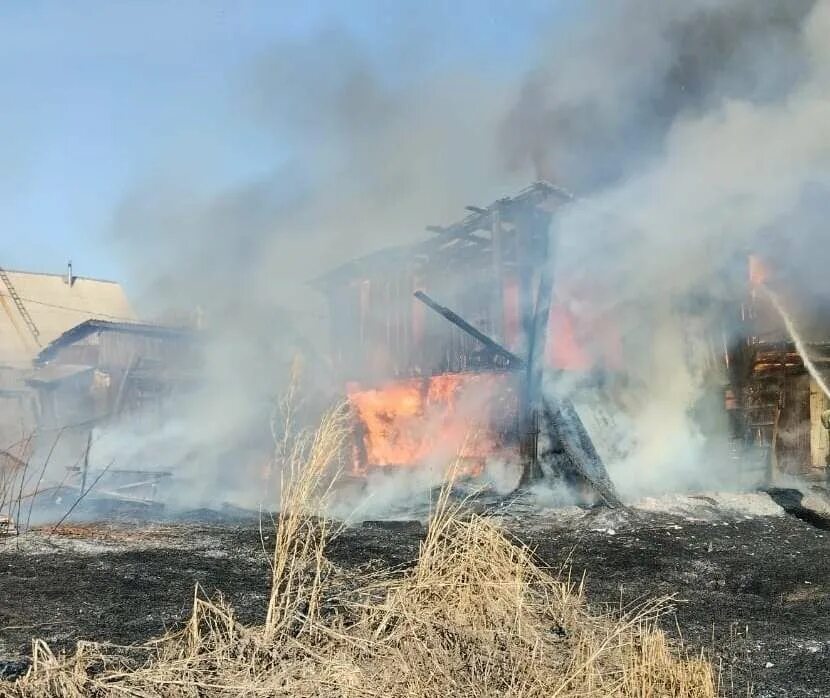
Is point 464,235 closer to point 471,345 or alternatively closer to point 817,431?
point 471,345

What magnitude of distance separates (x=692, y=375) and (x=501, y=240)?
14.9 ft

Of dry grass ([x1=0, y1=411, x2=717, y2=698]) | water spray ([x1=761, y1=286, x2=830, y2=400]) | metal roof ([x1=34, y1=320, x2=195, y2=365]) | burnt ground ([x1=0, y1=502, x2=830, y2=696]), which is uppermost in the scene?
metal roof ([x1=34, y1=320, x2=195, y2=365])

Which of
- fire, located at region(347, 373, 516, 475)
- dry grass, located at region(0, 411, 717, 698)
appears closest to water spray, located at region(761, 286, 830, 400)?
fire, located at region(347, 373, 516, 475)

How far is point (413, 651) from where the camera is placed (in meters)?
3.18

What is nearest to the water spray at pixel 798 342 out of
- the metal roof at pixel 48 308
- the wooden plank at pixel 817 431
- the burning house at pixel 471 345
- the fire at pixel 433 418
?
the wooden plank at pixel 817 431

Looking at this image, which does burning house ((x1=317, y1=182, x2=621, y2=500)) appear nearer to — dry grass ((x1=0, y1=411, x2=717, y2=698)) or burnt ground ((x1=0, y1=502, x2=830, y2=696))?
burnt ground ((x1=0, y1=502, x2=830, y2=696))

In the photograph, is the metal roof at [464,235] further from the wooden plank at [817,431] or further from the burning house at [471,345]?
the wooden plank at [817,431]

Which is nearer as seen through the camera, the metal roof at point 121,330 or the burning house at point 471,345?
the burning house at point 471,345

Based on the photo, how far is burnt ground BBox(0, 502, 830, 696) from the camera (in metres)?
3.77

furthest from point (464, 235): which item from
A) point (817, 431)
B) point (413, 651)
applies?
point (413, 651)

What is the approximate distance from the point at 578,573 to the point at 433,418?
8.65 m

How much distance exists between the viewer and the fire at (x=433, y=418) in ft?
40.0

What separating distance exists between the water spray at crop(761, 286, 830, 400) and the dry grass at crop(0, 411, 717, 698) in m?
9.33

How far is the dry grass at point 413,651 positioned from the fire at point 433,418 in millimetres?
7856
